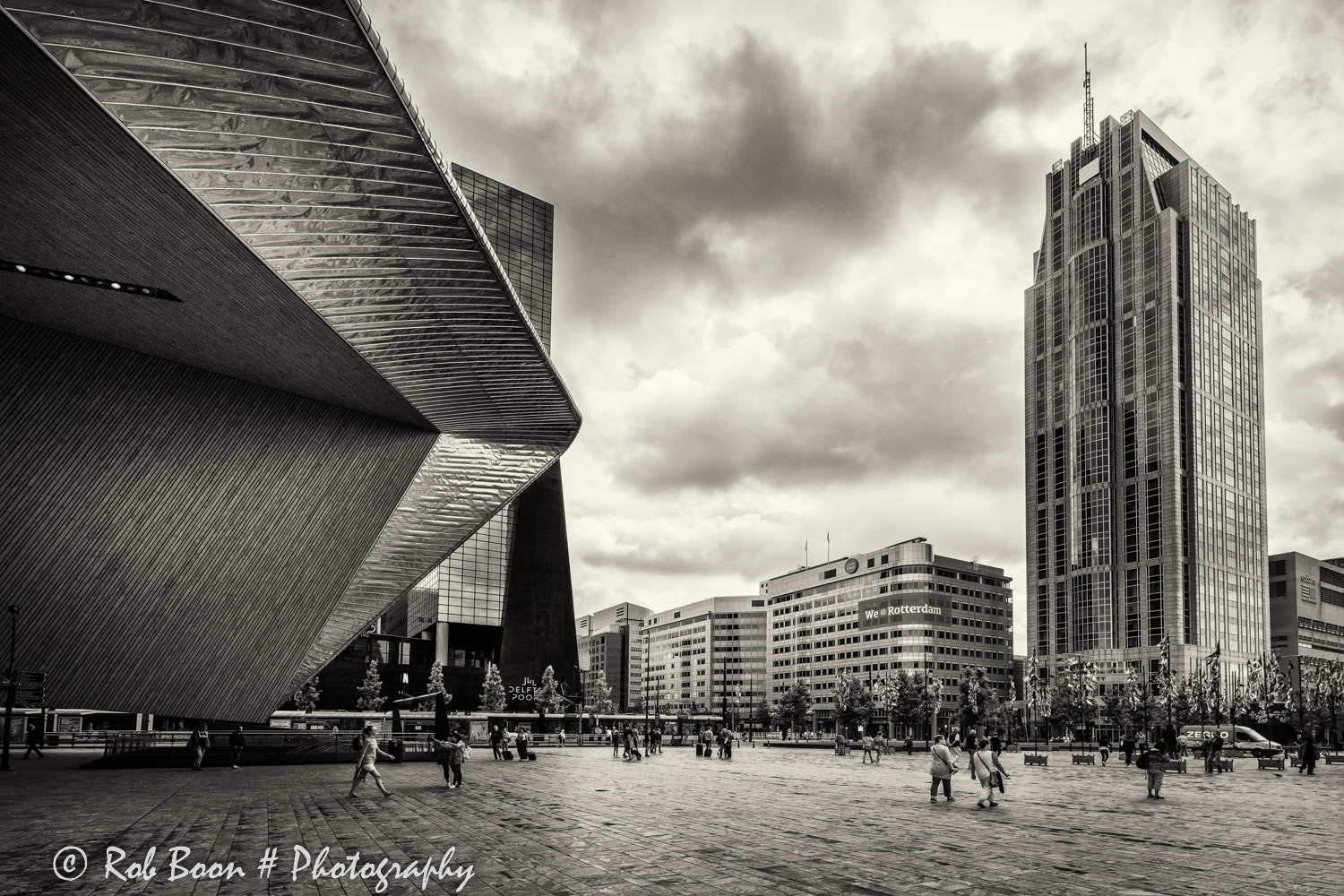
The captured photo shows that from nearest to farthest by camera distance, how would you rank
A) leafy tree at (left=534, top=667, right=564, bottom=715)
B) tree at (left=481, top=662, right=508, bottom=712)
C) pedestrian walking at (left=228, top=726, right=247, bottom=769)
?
1. pedestrian walking at (left=228, top=726, right=247, bottom=769)
2. tree at (left=481, top=662, right=508, bottom=712)
3. leafy tree at (left=534, top=667, right=564, bottom=715)

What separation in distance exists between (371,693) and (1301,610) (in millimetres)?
132210

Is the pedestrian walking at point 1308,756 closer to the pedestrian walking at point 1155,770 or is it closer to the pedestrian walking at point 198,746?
the pedestrian walking at point 1155,770

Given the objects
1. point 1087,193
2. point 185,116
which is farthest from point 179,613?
point 1087,193

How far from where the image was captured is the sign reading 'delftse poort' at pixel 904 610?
5625 inches

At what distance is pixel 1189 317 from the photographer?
133625 mm

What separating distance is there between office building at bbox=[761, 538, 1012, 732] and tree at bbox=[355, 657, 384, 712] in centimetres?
7047

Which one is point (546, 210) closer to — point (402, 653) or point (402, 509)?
point (402, 653)

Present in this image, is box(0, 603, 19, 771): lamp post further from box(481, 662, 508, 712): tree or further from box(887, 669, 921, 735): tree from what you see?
box(887, 669, 921, 735): tree

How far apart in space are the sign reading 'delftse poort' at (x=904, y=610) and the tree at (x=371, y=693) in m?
80.0

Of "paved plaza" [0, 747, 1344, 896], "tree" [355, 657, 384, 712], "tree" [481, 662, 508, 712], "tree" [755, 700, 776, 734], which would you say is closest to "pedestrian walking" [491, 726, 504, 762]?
"paved plaza" [0, 747, 1344, 896]

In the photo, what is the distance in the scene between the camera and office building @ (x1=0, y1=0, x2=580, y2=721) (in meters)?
15.3

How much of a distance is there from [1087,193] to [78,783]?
150m

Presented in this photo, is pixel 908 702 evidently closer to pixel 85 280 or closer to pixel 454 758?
pixel 454 758

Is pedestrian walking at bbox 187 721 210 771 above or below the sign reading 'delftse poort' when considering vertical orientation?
below
